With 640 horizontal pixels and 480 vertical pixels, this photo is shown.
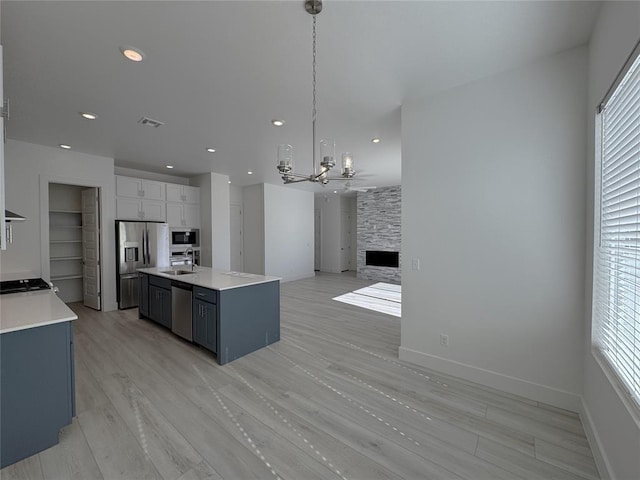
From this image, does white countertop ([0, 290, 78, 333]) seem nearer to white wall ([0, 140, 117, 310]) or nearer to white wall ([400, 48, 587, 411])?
white wall ([0, 140, 117, 310])

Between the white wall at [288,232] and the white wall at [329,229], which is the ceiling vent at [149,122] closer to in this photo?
the white wall at [288,232]

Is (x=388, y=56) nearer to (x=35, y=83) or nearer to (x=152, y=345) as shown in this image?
(x=35, y=83)

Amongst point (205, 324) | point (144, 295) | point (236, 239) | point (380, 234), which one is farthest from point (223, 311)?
point (380, 234)

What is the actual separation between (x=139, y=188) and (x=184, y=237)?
4.24 ft

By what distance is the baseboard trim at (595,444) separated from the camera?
1.55 metres

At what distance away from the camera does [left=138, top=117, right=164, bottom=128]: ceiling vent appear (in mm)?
3350

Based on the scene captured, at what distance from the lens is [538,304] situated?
7.55 ft

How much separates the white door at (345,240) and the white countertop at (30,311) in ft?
26.7

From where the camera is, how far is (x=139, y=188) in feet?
17.9

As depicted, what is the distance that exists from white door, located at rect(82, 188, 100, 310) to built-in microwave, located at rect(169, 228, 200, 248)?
126cm

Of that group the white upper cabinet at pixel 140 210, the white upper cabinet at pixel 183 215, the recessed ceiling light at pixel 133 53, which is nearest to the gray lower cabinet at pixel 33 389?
the recessed ceiling light at pixel 133 53

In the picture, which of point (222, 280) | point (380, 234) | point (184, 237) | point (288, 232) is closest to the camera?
point (222, 280)

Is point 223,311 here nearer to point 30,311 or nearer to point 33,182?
point 30,311

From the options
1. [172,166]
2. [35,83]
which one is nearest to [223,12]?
[35,83]
